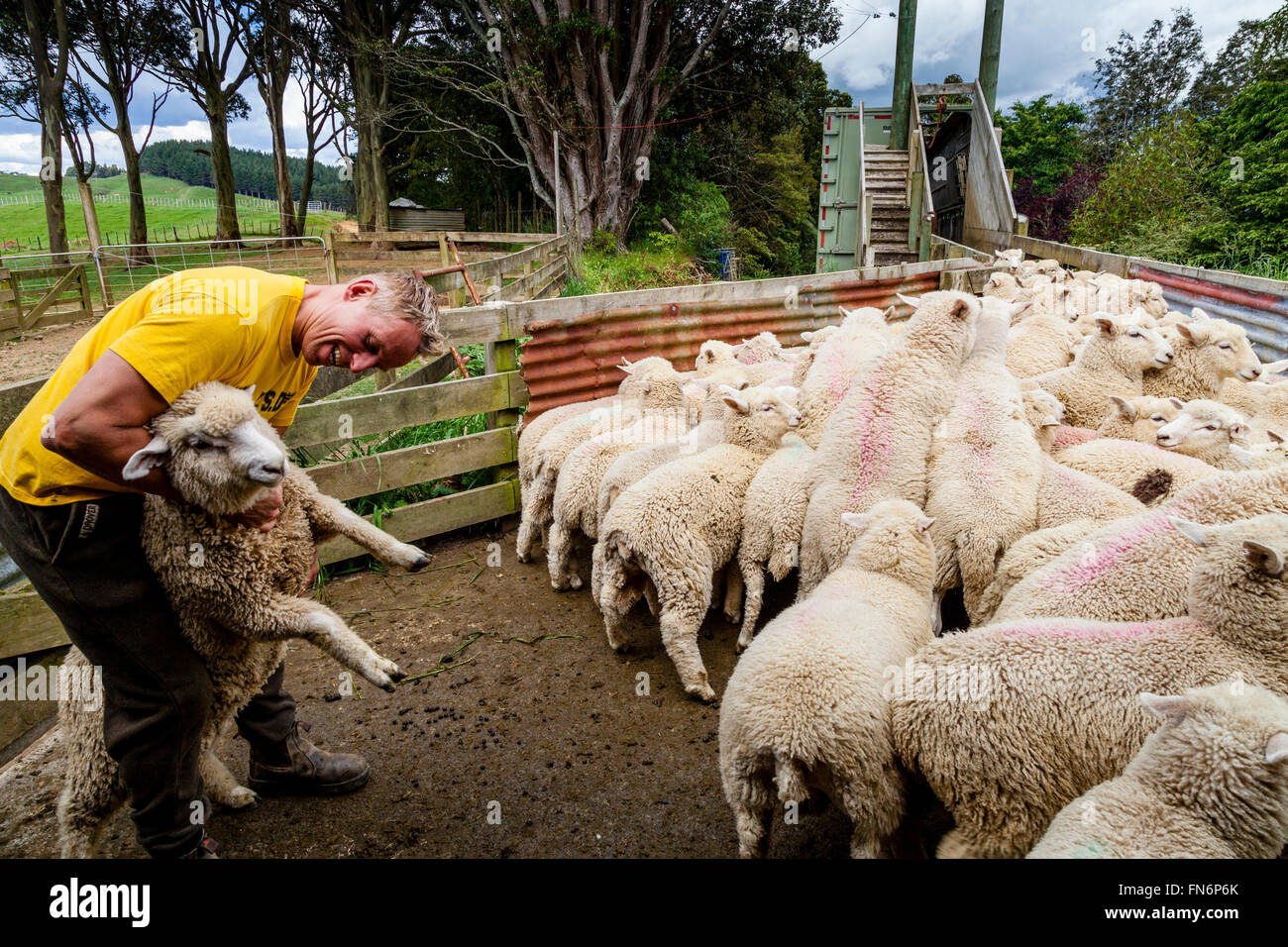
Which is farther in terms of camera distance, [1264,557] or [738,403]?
[738,403]

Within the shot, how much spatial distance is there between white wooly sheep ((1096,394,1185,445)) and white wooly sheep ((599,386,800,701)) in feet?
6.01

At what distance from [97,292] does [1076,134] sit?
44266 mm

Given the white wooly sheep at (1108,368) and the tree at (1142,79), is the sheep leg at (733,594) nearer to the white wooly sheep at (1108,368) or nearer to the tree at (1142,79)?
the white wooly sheep at (1108,368)

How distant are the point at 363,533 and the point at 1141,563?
2.81m

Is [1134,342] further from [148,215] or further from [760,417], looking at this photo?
[148,215]

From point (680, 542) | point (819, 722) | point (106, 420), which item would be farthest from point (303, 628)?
point (680, 542)

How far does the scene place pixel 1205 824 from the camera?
1.63 meters

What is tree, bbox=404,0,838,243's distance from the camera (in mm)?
17547

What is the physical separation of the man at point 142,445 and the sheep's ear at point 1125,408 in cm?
383

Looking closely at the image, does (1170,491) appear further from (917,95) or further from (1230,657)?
(917,95)

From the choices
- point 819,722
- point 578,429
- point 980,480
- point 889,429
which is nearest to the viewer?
point 819,722

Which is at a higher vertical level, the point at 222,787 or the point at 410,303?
the point at 410,303

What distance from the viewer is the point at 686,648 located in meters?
3.45
